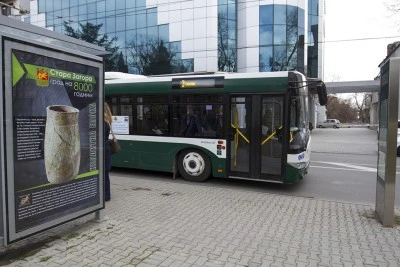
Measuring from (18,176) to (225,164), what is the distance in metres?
5.21

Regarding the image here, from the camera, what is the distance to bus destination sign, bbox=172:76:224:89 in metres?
8.27

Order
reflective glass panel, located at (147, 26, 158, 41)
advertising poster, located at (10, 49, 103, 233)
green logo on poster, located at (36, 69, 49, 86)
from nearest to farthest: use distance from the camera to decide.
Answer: advertising poster, located at (10, 49, 103, 233), green logo on poster, located at (36, 69, 49, 86), reflective glass panel, located at (147, 26, 158, 41)

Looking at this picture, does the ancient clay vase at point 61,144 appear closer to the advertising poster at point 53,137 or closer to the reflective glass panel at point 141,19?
the advertising poster at point 53,137

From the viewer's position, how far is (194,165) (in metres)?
8.74

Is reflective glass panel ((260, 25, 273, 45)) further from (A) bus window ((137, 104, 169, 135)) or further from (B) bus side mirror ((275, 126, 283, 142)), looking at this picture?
(B) bus side mirror ((275, 126, 283, 142))

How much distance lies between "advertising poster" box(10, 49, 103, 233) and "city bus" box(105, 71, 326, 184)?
3.89m

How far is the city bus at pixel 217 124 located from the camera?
7.61 metres

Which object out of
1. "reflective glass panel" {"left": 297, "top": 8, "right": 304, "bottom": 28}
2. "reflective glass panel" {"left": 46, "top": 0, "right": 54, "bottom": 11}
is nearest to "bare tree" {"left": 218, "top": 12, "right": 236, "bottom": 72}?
"reflective glass panel" {"left": 297, "top": 8, "right": 304, "bottom": 28}

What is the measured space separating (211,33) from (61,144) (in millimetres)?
30385

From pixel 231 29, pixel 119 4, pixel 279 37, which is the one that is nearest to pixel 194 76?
pixel 279 37

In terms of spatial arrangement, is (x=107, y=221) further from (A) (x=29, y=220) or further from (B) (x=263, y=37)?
(B) (x=263, y=37)

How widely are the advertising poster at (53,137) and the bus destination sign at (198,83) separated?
3894 mm

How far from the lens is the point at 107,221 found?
5.24m

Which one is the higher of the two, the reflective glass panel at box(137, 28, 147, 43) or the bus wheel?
the reflective glass panel at box(137, 28, 147, 43)
